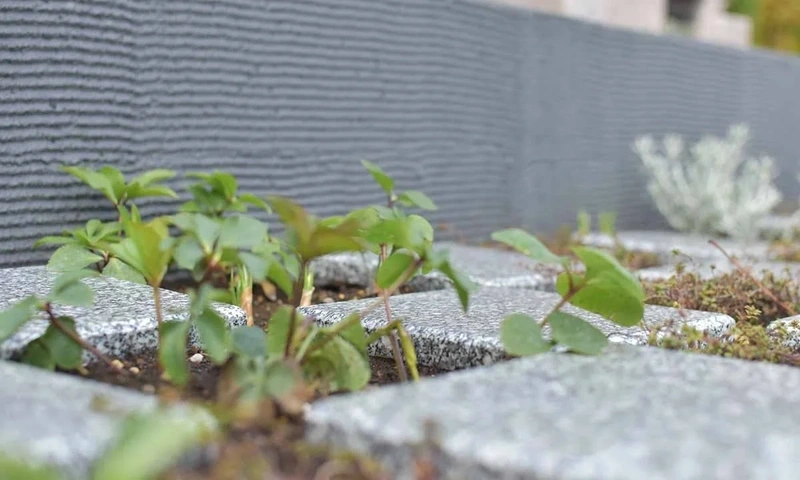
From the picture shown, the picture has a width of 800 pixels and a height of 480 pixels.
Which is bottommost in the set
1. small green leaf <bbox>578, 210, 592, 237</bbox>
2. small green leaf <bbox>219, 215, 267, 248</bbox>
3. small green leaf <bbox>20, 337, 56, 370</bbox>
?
small green leaf <bbox>578, 210, 592, 237</bbox>

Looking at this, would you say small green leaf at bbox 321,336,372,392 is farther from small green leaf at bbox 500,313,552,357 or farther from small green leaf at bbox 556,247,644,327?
small green leaf at bbox 556,247,644,327

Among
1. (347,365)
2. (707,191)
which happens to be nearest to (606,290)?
(347,365)

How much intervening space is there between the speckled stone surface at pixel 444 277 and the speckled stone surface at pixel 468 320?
31cm

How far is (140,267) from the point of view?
1.61m

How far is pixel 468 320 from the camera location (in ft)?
6.56

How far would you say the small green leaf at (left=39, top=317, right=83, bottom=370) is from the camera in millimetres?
1523

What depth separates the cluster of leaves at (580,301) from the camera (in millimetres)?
1511

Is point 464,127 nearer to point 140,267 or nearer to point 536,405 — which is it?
point 140,267

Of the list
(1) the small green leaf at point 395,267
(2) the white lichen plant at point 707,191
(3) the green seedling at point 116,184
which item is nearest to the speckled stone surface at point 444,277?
(3) the green seedling at point 116,184

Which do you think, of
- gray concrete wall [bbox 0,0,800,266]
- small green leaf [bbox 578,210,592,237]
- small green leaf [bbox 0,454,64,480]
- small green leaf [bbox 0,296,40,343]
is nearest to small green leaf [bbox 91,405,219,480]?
small green leaf [bbox 0,454,64,480]

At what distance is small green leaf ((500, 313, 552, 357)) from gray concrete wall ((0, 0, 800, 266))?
1.50 metres

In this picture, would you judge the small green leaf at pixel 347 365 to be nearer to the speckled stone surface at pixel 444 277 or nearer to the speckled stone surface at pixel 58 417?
the speckled stone surface at pixel 58 417

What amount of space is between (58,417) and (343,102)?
2451 millimetres

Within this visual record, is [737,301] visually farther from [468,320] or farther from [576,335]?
[576,335]
